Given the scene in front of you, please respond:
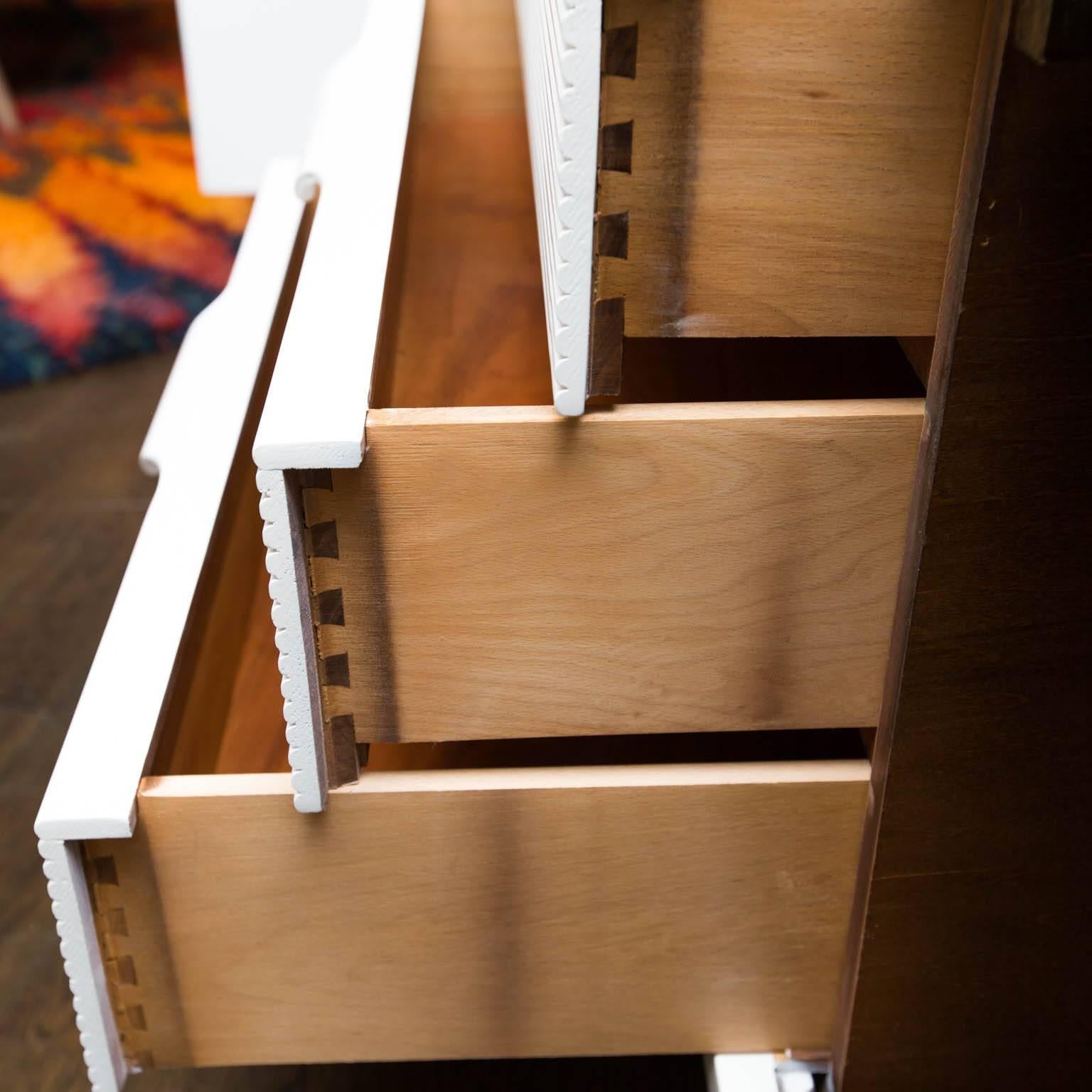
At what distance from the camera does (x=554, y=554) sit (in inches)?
20.2

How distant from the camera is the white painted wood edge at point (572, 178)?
0.40 meters

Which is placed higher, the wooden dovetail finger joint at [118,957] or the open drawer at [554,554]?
the open drawer at [554,554]

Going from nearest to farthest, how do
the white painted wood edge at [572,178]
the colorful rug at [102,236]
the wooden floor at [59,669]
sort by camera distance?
1. the white painted wood edge at [572,178]
2. the wooden floor at [59,669]
3. the colorful rug at [102,236]

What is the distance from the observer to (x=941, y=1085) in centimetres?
65

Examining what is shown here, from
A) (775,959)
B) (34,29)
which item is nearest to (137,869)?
(775,959)

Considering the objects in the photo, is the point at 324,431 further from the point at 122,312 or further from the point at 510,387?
the point at 122,312

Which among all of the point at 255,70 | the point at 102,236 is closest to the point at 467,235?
the point at 255,70

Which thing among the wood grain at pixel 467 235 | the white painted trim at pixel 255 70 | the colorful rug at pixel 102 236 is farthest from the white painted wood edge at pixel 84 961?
the colorful rug at pixel 102 236

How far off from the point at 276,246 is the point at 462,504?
1.85 feet

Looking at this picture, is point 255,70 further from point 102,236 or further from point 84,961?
point 102,236

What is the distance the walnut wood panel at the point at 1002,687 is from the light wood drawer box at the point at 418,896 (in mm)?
36

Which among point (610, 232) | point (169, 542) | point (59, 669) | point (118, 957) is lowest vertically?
point (59, 669)

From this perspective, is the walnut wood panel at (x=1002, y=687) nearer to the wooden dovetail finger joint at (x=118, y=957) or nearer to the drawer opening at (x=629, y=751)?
the drawer opening at (x=629, y=751)

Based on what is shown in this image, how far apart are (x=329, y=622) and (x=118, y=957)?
0.22 metres
